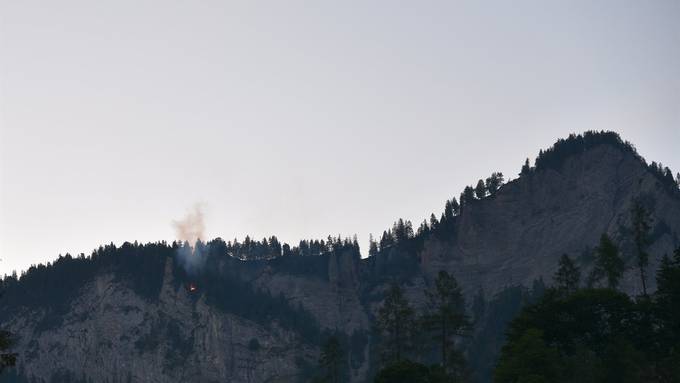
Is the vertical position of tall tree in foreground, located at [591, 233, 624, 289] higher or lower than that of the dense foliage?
higher

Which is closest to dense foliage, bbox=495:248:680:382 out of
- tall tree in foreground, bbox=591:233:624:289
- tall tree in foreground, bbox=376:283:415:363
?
tall tree in foreground, bbox=591:233:624:289

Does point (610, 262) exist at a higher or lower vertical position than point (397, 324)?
higher

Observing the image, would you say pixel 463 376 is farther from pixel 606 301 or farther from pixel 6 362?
pixel 6 362

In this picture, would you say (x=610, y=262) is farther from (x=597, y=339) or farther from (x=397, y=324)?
(x=397, y=324)

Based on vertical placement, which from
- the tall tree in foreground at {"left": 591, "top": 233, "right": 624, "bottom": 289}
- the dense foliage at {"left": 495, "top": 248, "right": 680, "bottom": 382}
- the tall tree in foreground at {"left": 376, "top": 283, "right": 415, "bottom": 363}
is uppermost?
the tall tree in foreground at {"left": 591, "top": 233, "right": 624, "bottom": 289}

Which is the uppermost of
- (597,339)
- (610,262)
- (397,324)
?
(610,262)

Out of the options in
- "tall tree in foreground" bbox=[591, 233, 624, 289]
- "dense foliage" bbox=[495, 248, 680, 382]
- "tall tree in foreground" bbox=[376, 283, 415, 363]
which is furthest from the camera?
"tall tree in foreground" bbox=[376, 283, 415, 363]

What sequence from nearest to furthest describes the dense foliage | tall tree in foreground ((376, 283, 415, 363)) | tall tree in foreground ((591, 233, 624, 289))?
the dense foliage < tall tree in foreground ((591, 233, 624, 289)) < tall tree in foreground ((376, 283, 415, 363))

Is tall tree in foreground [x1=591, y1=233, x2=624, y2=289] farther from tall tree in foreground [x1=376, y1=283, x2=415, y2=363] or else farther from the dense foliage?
tall tree in foreground [x1=376, y1=283, x2=415, y2=363]

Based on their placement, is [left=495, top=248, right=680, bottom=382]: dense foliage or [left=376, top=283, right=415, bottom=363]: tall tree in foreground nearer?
[left=495, top=248, right=680, bottom=382]: dense foliage

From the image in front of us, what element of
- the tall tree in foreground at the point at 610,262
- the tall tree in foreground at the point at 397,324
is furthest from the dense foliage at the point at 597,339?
the tall tree in foreground at the point at 397,324

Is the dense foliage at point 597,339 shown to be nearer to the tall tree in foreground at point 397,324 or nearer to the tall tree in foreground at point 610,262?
the tall tree in foreground at point 610,262

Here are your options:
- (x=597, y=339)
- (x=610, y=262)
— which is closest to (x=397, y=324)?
(x=610, y=262)

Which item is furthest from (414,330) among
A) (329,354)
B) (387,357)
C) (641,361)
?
(641,361)
